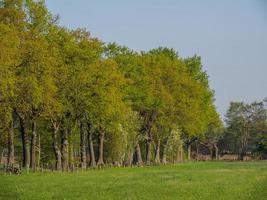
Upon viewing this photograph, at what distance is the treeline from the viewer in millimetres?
61553

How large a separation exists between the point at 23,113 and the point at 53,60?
6.81 m

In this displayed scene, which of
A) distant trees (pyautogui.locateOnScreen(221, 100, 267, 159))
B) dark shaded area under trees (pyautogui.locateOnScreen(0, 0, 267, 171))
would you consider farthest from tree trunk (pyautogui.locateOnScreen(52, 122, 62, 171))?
distant trees (pyautogui.locateOnScreen(221, 100, 267, 159))

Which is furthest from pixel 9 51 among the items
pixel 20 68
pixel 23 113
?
pixel 23 113

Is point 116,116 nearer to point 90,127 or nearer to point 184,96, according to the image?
point 90,127

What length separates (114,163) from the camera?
97125 mm

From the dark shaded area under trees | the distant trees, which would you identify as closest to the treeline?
the dark shaded area under trees

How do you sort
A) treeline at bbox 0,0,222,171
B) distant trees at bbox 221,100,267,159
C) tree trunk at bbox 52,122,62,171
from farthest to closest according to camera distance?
distant trees at bbox 221,100,267,159 < tree trunk at bbox 52,122,62,171 < treeline at bbox 0,0,222,171

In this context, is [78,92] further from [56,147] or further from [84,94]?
[56,147]

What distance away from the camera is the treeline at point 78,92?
202 ft

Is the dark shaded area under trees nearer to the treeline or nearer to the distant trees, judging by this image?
the treeline

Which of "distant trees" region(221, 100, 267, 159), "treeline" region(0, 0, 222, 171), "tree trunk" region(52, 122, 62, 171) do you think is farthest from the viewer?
"distant trees" region(221, 100, 267, 159)

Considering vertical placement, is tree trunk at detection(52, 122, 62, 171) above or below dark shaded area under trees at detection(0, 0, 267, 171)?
below

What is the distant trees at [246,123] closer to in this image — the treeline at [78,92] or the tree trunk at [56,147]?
the treeline at [78,92]

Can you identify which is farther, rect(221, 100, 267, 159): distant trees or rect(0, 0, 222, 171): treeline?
rect(221, 100, 267, 159): distant trees
